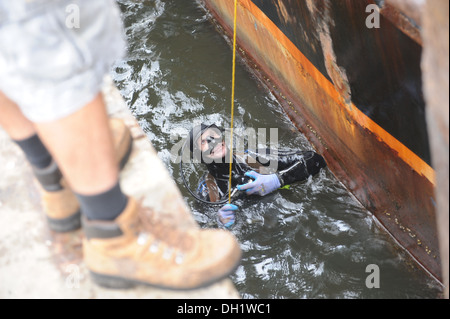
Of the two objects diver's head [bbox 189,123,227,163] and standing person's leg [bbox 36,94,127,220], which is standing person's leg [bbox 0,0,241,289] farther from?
diver's head [bbox 189,123,227,163]

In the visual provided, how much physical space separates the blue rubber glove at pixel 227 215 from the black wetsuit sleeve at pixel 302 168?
1.66ft

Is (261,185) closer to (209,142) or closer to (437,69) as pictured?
(209,142)

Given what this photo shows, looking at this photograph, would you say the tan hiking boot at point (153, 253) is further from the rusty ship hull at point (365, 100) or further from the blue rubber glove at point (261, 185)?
the blue rubber glove at point (261, 185)

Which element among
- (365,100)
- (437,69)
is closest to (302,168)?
(365,100)

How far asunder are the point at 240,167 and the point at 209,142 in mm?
382

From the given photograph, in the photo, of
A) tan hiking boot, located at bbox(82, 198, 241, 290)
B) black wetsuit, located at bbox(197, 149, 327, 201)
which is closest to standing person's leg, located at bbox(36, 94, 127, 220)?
tan hiking boot, located at bbox(82, 198, 241, 290)

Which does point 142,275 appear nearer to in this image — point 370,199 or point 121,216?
point 121,216

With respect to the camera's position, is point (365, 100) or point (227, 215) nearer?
point (365, 100)

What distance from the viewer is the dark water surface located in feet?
11.5

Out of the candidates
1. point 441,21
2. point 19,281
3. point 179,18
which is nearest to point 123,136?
point 19,281

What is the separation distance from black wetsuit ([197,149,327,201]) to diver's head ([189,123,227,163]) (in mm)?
90

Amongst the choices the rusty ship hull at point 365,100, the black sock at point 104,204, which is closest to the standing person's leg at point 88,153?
the black sock at point 104,204

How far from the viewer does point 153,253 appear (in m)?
1.76

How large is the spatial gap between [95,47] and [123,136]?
0.80 m
